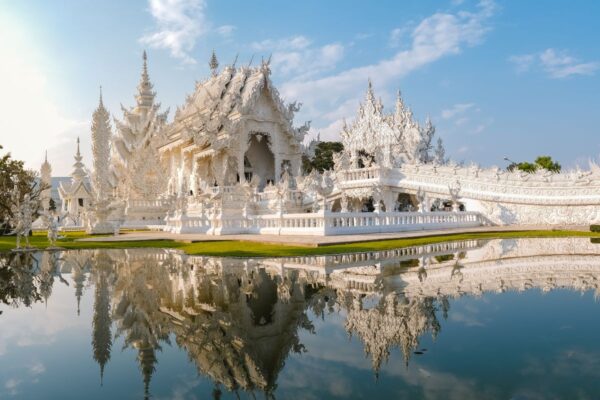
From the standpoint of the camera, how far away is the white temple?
19.8 m

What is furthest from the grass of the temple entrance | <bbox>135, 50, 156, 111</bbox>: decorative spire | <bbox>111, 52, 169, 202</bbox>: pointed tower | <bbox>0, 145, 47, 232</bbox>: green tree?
<bbox>135, 50, 156, 111</bbox>: decorative spire

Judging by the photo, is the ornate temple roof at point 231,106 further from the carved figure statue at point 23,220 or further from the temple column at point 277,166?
the carved figure statue at point 23,220

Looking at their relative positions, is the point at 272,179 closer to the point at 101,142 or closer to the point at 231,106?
the point at 231,106

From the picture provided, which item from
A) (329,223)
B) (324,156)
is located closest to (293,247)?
(329,223)

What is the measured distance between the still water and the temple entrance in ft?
84.9

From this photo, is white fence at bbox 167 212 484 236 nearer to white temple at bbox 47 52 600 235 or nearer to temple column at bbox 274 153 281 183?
white temple at bbox 47 52 600 235

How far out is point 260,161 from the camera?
113ft

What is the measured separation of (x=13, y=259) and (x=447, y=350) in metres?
11.5

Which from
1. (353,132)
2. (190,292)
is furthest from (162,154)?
(190,292)

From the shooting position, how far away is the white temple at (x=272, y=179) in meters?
19.8

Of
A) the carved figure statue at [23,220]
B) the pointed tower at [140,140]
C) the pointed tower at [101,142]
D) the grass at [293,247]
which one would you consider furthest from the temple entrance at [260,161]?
the carved figure statue at [23,220]

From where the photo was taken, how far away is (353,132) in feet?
124

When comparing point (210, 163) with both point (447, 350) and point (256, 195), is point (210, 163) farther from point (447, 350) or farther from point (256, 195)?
point (447, 350)

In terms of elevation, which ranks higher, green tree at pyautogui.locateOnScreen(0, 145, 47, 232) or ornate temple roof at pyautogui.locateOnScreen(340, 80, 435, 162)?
ornate temple roof at pyautogui.locateOnScreen(340, 80, 435, 162)
